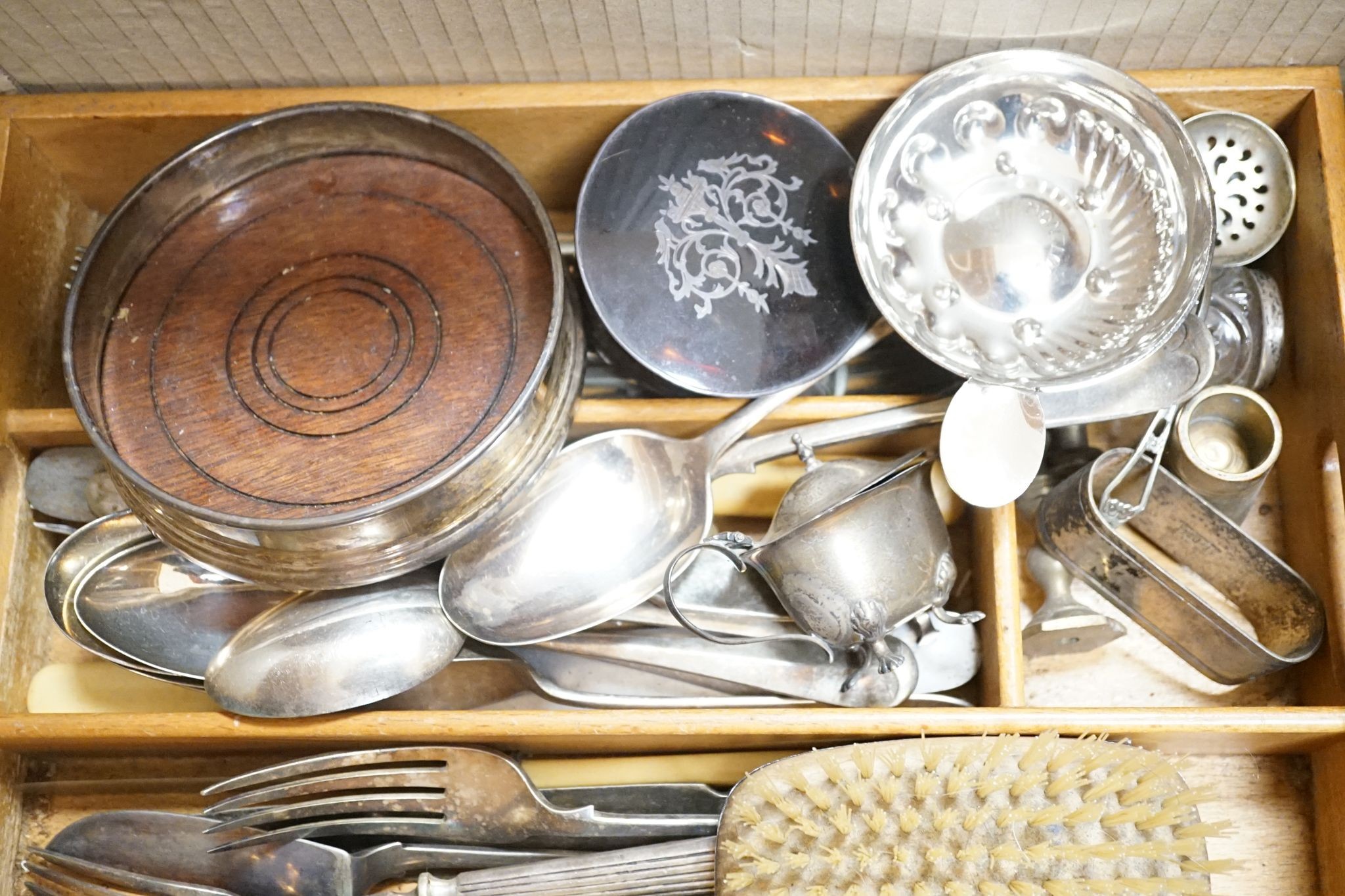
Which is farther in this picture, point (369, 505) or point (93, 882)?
point (93, 882)

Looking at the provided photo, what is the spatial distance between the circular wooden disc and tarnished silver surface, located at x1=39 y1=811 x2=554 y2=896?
274 millimetres

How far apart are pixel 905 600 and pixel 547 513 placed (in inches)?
10.6

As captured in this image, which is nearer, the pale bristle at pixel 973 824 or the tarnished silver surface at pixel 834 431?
the pale bristle at pixel 973 824

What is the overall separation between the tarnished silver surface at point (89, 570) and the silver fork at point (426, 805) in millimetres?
110

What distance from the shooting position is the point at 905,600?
Result: 30.3 inches

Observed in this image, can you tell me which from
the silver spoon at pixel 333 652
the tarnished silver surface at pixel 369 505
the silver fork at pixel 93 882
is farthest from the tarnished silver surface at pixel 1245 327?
the silver fork at pixel 93 882

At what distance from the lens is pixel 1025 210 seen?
80cm

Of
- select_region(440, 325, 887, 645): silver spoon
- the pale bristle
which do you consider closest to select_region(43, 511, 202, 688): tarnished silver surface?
select_region(440, 325, 887, 645): silver spoon

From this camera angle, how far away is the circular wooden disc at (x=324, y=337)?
74 cm

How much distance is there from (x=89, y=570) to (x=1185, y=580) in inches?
33.9

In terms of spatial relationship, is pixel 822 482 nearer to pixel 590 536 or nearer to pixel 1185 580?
pixel 590 536

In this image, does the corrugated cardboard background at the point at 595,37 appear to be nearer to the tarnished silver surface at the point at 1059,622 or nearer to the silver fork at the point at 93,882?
the tarnished silver surface at the point at 1059,622

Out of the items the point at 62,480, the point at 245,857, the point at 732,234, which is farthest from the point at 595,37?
the point at 245,857

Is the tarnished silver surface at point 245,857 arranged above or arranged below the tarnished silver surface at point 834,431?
below
